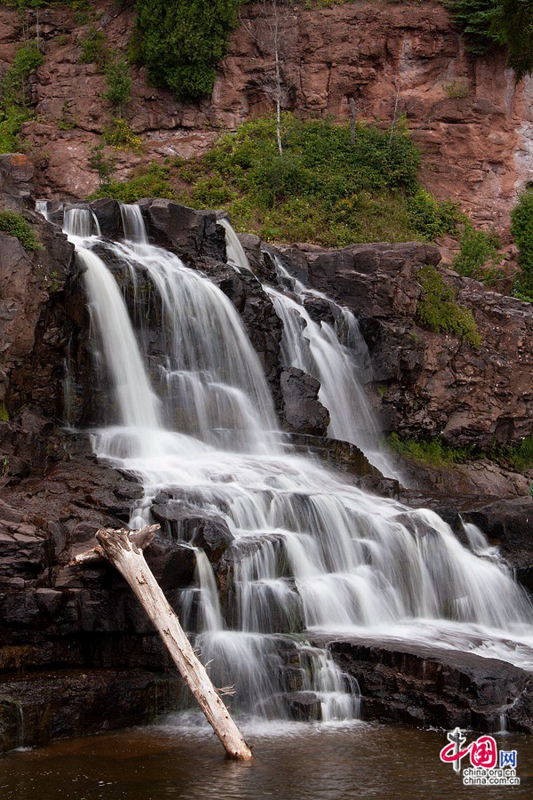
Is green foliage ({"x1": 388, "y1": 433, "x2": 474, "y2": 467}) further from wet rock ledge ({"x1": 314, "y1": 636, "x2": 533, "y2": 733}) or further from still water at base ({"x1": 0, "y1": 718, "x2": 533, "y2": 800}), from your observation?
still water at base ({"x1": 0, "y1": 718, "x2": 533, "y2": 800})

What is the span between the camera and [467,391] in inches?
843

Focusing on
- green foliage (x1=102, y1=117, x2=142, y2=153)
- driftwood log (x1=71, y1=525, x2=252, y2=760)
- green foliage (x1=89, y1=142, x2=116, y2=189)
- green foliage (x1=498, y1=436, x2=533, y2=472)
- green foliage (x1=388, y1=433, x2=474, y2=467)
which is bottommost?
green foliage (x1=498, y1=436, x2=533, y2=472)

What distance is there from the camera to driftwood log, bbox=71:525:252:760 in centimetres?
775

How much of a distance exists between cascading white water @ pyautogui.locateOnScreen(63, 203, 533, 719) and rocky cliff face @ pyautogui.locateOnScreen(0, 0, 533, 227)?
50.8ft

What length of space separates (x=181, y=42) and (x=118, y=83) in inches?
105

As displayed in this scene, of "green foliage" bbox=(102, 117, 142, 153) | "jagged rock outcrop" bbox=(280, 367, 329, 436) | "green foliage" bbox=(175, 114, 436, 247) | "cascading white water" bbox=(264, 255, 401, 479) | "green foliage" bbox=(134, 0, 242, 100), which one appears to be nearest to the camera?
"jagged rock outcrop" bbox=(280, 367, 329, 436)

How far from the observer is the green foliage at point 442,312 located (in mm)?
21438

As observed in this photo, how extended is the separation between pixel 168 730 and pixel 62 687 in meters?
1.13

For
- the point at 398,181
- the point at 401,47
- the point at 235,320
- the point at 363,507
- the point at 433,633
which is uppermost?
the point at 401,47

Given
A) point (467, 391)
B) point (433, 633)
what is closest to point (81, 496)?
point (433, 633)

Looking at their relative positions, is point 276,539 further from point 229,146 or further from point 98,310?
point 229,146

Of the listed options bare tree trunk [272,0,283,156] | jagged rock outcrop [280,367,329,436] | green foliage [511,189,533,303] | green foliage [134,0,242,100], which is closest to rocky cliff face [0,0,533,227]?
bare tree trunk [272,0,283,156]

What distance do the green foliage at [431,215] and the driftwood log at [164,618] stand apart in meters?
22.0

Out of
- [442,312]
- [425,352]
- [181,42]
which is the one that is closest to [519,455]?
[425,352]
